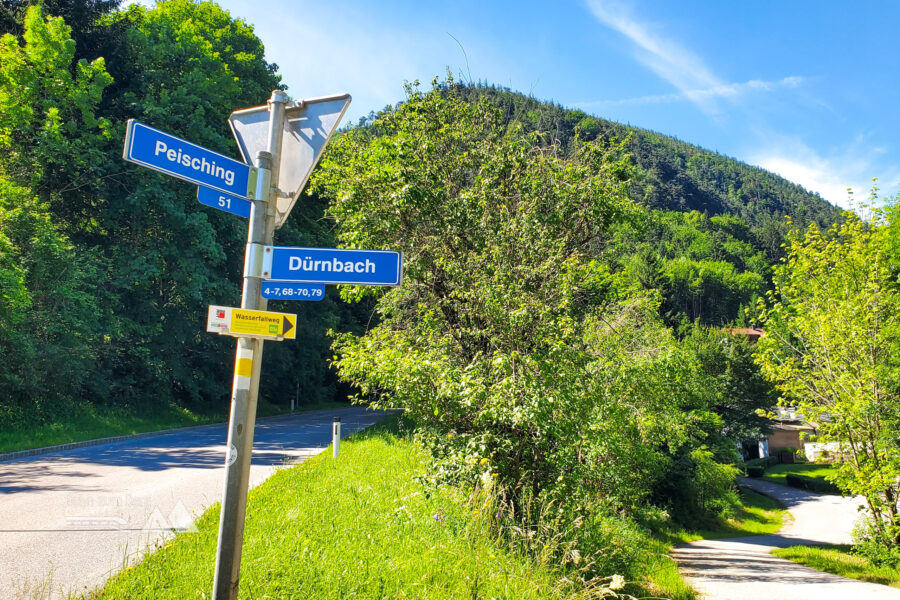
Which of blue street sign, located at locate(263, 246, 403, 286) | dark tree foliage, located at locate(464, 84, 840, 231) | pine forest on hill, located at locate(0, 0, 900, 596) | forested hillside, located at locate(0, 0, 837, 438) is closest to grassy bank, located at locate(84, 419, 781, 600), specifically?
pine forest on hill, located at locate(0, 0, 900, 596)

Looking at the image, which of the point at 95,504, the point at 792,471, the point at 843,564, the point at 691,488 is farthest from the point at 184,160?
the point at 792,471

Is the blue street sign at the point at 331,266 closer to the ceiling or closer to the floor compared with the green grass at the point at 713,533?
closer to the ceiling

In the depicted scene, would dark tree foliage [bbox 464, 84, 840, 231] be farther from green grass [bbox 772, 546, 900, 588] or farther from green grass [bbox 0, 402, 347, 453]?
green grass [bbox 0, 402, 347, 453]

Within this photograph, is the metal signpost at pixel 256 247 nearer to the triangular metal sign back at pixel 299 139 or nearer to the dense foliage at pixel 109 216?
the triangular metal sign back at pixel 299 139

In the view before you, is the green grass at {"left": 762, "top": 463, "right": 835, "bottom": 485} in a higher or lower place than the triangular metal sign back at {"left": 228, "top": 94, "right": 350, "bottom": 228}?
lower

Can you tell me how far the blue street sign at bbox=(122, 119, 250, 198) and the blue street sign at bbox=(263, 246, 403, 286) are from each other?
1.40 feet

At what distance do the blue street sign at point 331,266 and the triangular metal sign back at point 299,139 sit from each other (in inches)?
9.7

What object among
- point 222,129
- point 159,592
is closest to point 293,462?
point 159,592

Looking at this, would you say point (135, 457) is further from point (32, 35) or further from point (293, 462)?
point (32, 35)

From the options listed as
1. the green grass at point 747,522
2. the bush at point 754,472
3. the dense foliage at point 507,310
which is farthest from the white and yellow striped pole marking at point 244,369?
the bush at point 754,472

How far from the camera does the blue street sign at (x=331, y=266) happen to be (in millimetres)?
3129

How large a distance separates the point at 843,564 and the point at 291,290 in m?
19.8

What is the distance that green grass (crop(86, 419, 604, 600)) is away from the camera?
4.28 m

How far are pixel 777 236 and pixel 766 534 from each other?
11320 centimetres
